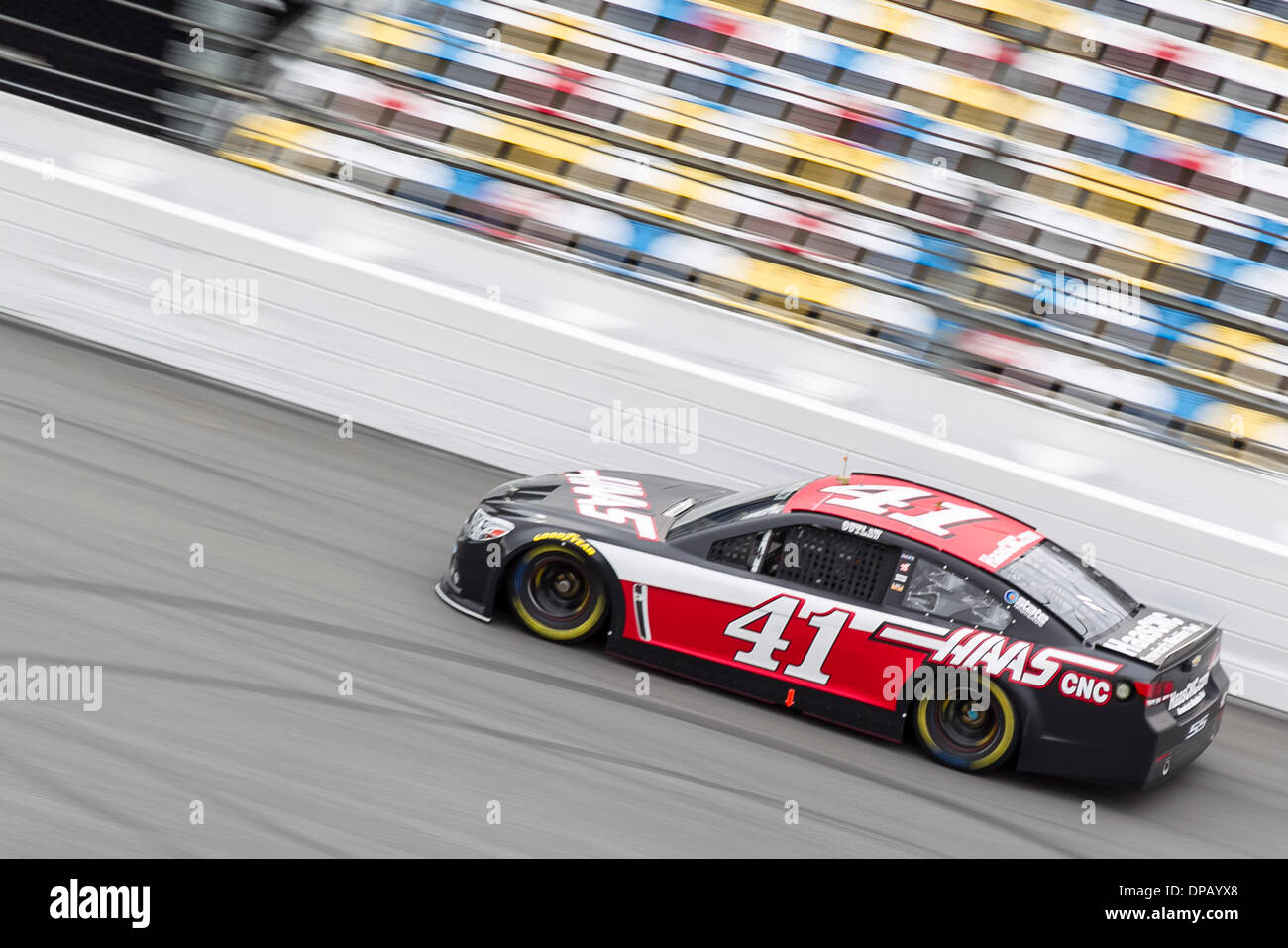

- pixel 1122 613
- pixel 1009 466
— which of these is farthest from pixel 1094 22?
pixel 1122 613

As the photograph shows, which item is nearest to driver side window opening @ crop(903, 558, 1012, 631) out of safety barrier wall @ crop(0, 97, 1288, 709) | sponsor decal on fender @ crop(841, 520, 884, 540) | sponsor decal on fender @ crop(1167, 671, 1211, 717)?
sponsor decal on fender @ crop(841, 520, 884, 540)

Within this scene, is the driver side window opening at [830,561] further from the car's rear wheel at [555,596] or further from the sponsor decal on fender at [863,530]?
the car's rear wheel at [555,596]

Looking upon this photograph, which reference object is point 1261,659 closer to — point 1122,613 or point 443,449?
point 1122,613

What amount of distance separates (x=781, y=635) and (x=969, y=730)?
0.99 m

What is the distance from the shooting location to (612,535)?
23.7 feet

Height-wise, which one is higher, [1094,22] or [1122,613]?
[1094,22]

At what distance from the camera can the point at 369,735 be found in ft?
20.4

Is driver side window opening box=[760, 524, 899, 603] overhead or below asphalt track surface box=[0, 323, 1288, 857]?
overhead

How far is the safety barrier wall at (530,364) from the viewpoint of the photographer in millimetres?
8531

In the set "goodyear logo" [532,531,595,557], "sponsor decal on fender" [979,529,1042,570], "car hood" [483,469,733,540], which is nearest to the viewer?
"sponsor decal on fender" [979,529,1042,570]

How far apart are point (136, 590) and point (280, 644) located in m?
0.85

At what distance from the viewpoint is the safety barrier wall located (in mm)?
8531

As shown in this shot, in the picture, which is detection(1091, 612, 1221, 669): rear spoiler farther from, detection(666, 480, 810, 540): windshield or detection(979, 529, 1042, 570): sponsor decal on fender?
detection(666, 480, 810, 540): windshield

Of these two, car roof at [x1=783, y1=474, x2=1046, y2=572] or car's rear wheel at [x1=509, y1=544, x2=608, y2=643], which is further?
car's rear wheel at [x1=509, y1=544, x2=608, y2=643]
